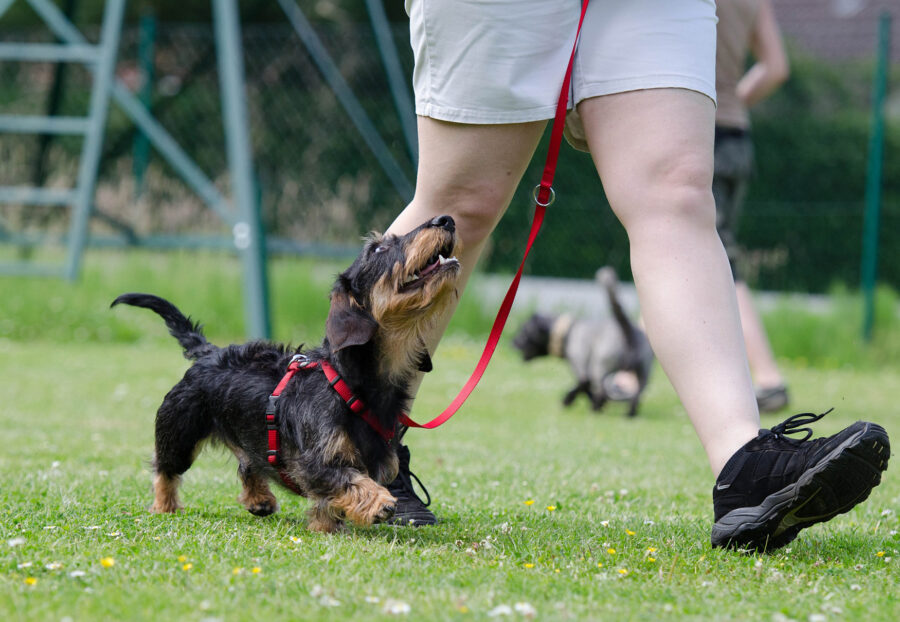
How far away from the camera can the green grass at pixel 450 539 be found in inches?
95.3

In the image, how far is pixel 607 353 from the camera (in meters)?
7.21

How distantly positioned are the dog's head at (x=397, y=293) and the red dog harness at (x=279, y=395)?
10cm

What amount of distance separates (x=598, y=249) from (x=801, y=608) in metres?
10.3

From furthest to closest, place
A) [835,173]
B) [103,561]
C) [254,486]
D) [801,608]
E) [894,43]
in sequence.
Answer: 1. [894,43]
2. [835,173]
3. [254,486]
4. [103,561]
5. [801,608]

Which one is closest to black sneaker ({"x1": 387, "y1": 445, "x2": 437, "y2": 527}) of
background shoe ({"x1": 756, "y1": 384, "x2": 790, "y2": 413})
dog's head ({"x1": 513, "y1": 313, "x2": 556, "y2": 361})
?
background shoe ({"x1": 756, "y1": 384, "x2": 790, "y2": 413})

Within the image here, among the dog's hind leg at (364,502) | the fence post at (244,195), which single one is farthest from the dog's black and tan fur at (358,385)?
the fence post at (244,195)

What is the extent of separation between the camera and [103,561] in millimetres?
2670

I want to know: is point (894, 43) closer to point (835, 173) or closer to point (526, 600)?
point (835, 173)

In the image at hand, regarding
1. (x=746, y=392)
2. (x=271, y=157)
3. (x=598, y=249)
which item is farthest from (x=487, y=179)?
(x=271, y=157)

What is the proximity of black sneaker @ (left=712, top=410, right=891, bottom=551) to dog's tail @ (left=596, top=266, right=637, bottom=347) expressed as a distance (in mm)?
3761

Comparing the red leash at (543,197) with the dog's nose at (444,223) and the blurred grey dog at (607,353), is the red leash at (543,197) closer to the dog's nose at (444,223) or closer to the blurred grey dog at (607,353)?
the dog's nose at (444,223)

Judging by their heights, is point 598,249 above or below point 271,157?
below

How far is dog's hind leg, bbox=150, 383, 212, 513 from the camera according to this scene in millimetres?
3637

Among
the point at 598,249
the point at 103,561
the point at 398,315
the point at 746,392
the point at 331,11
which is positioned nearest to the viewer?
the point at 103,561
